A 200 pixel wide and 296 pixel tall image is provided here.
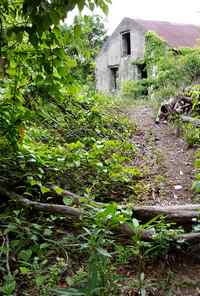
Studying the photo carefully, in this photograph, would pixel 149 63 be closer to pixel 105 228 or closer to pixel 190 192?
pixel 190 192

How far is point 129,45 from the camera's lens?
24.9m

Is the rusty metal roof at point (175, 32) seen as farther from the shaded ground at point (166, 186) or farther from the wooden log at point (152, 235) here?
the wooden log at point (152, 235)

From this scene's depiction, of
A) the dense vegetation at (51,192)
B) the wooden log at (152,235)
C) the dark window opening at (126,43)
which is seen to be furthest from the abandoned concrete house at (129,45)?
the wooden log at (152,235)

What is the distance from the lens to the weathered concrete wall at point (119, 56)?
23.6 meters

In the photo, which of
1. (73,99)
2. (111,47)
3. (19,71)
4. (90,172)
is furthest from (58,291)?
(111,47)

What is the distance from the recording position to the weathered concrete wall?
2359cm

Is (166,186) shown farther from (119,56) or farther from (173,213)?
(119,56)

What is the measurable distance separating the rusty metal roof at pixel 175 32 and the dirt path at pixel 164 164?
13.8m

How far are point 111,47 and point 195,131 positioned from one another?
66.5 ft

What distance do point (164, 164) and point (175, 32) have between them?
19.4 meters

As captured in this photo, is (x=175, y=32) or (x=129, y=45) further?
(x=129, y=45)

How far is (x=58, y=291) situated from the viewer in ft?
6.86

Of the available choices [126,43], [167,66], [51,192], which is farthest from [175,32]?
[51,192]

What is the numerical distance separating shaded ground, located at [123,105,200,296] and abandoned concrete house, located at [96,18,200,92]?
14.2 m
